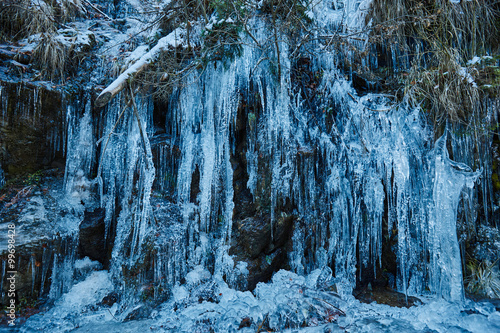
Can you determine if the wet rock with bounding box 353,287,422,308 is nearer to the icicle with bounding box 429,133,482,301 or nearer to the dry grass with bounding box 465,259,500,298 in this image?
the icicle with bounding box 429,133,482,301

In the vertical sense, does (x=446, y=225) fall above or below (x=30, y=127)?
below

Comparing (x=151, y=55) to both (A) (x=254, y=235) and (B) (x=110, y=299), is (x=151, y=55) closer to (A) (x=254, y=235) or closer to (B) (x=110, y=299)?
(A) (x=254, y=235)

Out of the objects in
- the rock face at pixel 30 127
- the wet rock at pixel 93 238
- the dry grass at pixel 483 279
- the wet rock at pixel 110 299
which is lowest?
the wet rock at pixel 110 299

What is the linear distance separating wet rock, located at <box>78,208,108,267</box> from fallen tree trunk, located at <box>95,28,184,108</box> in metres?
1.76

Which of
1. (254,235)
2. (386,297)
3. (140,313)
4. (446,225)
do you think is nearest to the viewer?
(140,313)

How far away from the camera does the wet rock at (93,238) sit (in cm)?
369

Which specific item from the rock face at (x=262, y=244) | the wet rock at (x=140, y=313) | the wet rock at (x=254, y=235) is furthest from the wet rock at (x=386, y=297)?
the wet rock at (x=140, y=313)

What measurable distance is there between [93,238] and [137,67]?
2.77 meters

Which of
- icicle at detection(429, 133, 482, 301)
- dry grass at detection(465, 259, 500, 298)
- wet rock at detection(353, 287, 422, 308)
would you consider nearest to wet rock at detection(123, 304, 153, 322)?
wet rock at detection(353, 287, 422, 308)

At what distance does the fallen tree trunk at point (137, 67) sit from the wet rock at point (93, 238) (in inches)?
69.4

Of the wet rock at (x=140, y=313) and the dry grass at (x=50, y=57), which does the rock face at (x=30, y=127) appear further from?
the wet rock at (x=140, y=313)

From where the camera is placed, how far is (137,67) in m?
3.84

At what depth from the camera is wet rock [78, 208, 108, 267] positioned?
12.1 ft

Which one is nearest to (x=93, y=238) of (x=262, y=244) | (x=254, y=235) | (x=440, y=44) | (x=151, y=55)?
(x=254, y=235)
